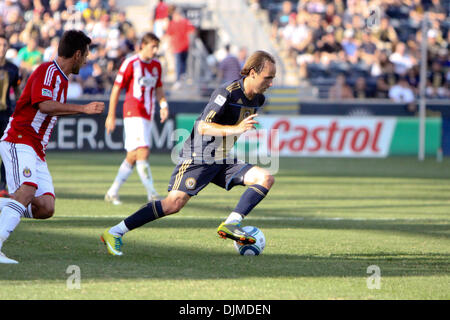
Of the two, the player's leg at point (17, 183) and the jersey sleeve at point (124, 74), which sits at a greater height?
the jersey sleeve at point (124, 74)

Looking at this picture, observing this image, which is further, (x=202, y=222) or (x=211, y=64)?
(x=211, y=64)

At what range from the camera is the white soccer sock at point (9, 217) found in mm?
7340

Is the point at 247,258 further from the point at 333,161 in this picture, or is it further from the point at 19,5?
the point at 19,5

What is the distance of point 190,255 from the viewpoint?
810 cm

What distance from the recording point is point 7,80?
1305cm

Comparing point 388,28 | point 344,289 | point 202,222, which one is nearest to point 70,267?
point 344,289

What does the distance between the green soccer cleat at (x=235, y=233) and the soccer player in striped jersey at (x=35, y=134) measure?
61.1 inches

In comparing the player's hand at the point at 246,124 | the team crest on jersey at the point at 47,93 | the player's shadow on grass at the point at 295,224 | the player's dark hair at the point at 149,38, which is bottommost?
the player's shadow on grass at the point at 295,224

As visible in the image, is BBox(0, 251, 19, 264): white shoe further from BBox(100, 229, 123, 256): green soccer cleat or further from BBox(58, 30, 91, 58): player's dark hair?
BBox(58, 30, 91, 58): player's dark hair

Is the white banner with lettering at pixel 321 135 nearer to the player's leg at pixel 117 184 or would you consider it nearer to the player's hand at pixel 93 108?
the player's leg at pixel 117 184

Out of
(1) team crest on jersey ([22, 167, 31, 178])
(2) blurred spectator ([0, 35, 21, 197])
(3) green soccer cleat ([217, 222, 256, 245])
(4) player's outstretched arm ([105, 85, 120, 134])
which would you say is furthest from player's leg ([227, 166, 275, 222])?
(2) blurred spectator ([0, 35, 21, 197])

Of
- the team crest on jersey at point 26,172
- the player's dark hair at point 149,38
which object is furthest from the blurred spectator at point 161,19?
the team crest on jersey at point 26,172

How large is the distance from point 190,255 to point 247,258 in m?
0.54

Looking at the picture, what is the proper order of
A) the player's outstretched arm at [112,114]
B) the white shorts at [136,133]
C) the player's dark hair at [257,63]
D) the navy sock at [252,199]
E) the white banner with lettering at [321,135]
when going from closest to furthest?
the player's dark hair at [257,63] < the navy sock at [252,199] < the player's outstretched arm at [112,114] < the white shorts at [136,133] < the white banner with lettering at [321,135]
